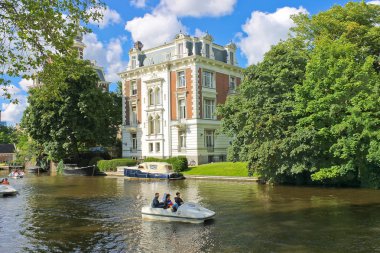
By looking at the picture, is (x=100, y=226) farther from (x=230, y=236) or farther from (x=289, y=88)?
(x=289, y=88)

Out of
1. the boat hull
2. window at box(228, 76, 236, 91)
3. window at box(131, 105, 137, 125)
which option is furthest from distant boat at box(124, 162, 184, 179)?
window at box(228, 76, 236, 91)

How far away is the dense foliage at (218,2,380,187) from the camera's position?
3250cm

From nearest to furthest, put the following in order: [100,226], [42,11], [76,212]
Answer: [42,11] → [100,226] → [76,212]

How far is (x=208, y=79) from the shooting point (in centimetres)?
5859

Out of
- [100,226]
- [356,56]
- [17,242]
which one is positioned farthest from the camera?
[356,56]

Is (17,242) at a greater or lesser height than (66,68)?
lesser

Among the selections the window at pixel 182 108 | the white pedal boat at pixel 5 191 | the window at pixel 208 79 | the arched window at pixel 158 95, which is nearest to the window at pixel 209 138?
the window at pixel 182 108

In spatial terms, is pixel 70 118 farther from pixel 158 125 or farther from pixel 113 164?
pixel 158 125

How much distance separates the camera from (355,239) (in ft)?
54.7

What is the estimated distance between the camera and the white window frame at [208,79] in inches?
2275

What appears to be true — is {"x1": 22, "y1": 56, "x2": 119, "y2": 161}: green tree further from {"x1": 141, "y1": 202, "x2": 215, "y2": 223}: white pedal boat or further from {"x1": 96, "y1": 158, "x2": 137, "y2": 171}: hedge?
{"x1": 141, "y1": 202, "x2": 215, "y2": 223}: white pedal boat

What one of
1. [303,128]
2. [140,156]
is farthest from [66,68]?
[140,156]

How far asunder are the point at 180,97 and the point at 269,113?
A: 22.9 metres

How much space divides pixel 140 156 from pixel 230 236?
151 feet
